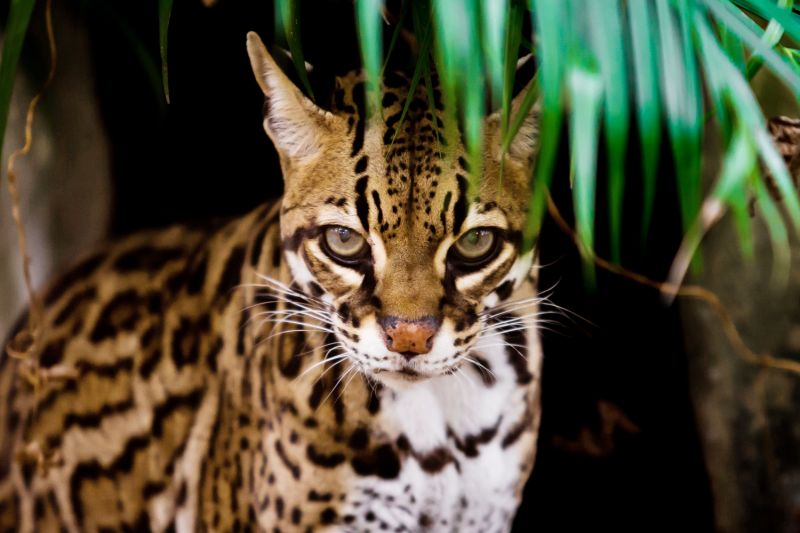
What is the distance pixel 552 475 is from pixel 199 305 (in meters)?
1.24

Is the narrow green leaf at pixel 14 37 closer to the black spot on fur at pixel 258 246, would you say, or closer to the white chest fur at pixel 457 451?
the black spot on fur at pixel 258 246

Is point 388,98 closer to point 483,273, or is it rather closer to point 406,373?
point 483,273

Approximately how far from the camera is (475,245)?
4.96 feet

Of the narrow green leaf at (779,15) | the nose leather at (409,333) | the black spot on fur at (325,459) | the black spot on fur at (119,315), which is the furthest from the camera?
the black spot on fur at (119,315)

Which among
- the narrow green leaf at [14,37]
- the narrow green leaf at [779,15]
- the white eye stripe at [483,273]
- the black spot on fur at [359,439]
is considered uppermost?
the narrow green leaf at [14,37]

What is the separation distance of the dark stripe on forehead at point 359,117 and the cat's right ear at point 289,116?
5 cm

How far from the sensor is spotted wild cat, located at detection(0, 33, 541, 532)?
148 centimetres

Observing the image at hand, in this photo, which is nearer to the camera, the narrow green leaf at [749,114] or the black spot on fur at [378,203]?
the narrow green leaf at [749,114]

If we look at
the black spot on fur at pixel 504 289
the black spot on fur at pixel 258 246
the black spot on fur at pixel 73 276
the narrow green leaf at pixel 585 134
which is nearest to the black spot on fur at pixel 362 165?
the black spot on fur at pixel 504 289

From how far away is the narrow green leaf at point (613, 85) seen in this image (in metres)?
1.06

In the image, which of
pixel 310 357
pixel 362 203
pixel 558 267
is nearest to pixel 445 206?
pixel 362 203

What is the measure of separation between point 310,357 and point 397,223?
0.34m

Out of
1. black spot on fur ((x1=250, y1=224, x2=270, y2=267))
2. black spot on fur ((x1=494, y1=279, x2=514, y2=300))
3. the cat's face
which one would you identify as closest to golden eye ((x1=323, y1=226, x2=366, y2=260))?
the cat's face

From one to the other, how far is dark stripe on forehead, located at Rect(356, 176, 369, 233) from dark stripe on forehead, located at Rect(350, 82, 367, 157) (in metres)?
0.05
